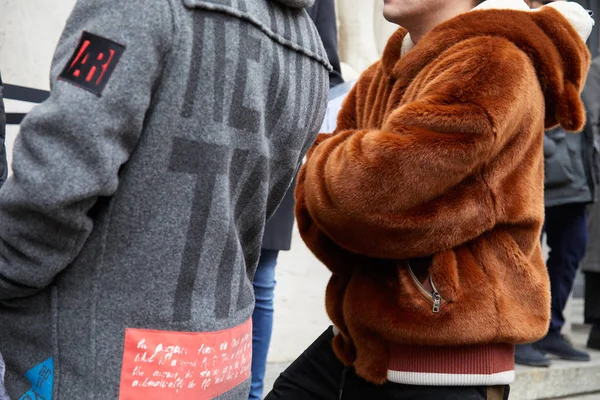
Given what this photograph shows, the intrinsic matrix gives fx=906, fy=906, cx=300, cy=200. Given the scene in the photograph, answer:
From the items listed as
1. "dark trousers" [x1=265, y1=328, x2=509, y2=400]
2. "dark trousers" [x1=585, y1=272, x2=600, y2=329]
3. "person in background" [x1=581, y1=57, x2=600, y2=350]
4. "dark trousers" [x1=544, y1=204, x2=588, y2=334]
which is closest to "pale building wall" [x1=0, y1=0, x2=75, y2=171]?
"dark trousers" [x1=265, y1=328, x2=509, y2=400]

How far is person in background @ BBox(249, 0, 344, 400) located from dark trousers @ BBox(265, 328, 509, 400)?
2.80 feet

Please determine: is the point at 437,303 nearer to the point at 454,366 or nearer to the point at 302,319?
the point at 454,366

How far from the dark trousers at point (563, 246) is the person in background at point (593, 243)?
0.98 ft

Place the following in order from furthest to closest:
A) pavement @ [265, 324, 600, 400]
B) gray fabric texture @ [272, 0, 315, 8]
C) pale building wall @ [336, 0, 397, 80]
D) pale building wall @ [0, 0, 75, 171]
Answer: pale building wall @ [336, 0, 397, 80] < pavement @ [265, 324, 600, 400] < pale building wall @ [0, 0, 75, 171] < gray fabric texture @ [272, 0, 315, 8]

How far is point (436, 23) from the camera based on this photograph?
7.88 ft

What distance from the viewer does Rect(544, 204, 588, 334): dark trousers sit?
556cm

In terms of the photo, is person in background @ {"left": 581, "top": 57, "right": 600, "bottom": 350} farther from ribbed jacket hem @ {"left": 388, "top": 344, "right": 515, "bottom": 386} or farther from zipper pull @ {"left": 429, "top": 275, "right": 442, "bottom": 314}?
zipper pull @ {"left": 429, "top": 275, "right": 442, "bottom": 314}

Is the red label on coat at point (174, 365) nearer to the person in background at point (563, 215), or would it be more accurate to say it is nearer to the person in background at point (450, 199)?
the person in background at point (450, 199)

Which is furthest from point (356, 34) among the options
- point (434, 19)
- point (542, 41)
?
point (542, 41)

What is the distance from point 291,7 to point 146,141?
0.51 m

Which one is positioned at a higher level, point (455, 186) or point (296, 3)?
point (296, 3)

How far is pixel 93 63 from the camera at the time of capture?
1431 mm

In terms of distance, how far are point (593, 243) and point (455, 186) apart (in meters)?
4.75

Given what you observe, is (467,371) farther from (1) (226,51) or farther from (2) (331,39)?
(2) (331,39)
